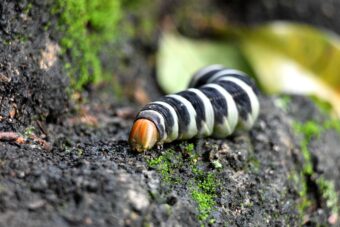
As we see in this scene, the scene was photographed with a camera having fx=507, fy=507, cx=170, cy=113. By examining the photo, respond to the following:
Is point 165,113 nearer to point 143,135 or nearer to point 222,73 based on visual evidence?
point 143,135

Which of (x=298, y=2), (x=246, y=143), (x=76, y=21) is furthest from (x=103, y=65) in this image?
(x=298, y=2)

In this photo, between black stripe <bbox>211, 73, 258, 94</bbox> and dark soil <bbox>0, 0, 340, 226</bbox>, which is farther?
black stripe <bbox>211, 73, 258, 94</bbox>

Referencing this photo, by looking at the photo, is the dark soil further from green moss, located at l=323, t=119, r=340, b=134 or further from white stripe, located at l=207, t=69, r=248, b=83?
white stripe, located at l=207, t=69, r=248, b=83

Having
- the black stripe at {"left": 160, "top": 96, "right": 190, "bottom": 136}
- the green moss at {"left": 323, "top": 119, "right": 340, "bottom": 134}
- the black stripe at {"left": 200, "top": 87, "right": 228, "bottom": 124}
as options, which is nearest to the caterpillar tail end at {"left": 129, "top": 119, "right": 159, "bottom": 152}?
the black stripe at {"left": 160, "top": 96, "right": 190, "bottom": 136}

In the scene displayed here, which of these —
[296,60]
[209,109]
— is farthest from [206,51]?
[209,109]

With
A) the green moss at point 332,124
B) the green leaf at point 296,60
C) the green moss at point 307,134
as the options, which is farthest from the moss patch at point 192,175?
the green leaf at point 296,60

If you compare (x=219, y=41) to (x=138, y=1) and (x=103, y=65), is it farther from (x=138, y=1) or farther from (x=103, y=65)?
(x=103, y=65)
